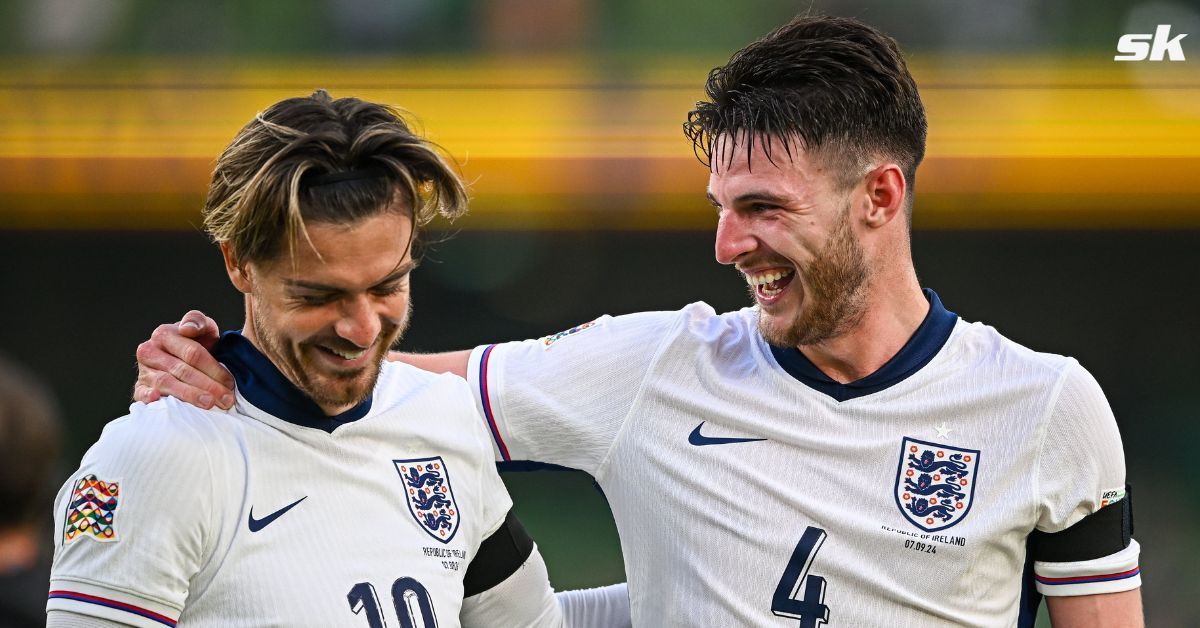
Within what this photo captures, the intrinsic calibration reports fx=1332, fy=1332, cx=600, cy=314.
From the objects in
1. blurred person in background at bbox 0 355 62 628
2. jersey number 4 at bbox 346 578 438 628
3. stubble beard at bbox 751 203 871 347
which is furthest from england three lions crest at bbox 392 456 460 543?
Result: stubble beard at bbox 751 203 871 347

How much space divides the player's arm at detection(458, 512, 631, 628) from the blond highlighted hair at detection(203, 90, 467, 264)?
600mm

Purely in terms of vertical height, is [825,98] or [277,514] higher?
[825,98]

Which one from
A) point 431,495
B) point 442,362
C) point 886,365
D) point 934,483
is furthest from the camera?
point 442,362

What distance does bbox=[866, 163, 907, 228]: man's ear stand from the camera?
2562 millimetres

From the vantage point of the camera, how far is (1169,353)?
7.20 m

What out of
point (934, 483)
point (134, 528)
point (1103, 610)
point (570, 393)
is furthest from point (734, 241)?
point (134, 528)

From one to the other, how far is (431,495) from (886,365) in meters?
0.91

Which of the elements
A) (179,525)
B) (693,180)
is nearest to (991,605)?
(179,525)

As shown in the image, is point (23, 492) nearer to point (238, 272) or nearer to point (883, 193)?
point (238, 272)

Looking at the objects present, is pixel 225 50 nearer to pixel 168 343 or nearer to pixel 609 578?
pixel 609 578

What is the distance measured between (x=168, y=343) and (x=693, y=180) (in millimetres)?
4855

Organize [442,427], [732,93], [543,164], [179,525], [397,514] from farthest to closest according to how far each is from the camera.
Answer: [543,164] → [732,93] → [442,427] → [397,514] → [179,525]

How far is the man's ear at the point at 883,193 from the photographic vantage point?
256 centimetres

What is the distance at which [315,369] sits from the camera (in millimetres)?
2029
